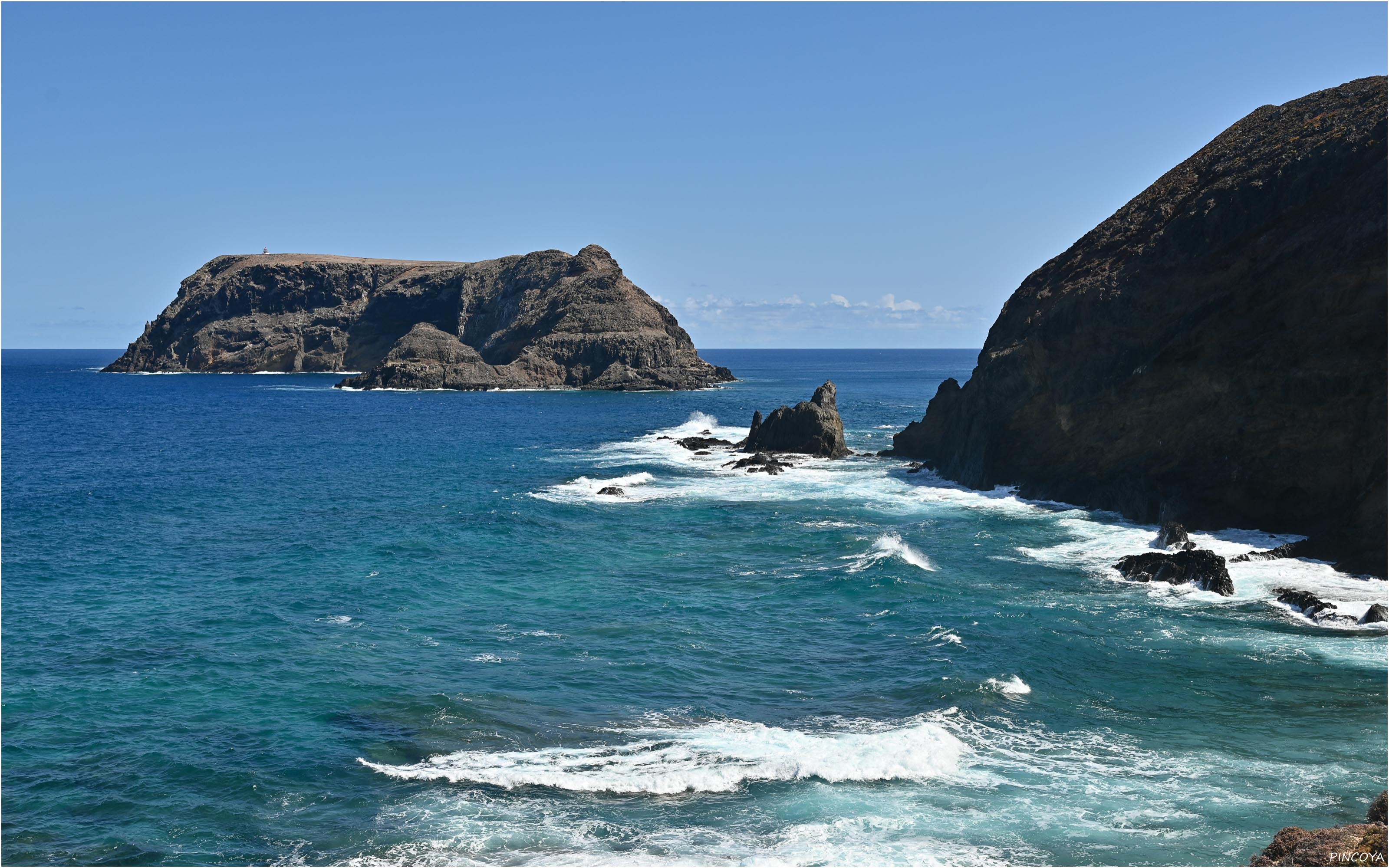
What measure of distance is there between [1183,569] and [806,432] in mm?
37455

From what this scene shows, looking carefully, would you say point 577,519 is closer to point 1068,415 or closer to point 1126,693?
point 1068,415

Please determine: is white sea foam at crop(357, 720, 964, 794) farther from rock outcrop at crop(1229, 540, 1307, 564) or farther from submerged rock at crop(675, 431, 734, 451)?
submerged rock at crop(675, 431, 734, 451)

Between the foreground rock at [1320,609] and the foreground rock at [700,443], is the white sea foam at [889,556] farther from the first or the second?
the foreground rock at [700,443]

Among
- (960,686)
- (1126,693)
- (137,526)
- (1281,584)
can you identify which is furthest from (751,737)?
(137,526)

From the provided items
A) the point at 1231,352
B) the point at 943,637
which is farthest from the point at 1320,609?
the point at 1231,352

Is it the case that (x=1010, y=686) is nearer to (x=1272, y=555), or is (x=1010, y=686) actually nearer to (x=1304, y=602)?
(x=1304, y=602)

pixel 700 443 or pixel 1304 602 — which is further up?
pixel 700 443

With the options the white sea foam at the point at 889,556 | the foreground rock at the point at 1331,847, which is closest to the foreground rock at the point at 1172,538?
the white sea foam at the point at 889,556

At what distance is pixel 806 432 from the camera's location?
231 feet

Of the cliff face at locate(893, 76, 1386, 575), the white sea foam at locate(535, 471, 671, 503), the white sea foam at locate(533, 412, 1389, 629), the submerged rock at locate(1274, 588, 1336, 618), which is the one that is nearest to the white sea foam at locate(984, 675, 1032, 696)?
the white sea foam at locate(533, 412, 1389, 629)

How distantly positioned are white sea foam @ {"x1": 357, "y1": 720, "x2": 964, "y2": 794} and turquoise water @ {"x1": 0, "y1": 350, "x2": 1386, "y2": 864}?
9 cm

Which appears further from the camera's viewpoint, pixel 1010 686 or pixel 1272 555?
pixel 1272 555

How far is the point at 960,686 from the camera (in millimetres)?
25016

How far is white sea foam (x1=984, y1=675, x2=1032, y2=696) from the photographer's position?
2470cm
